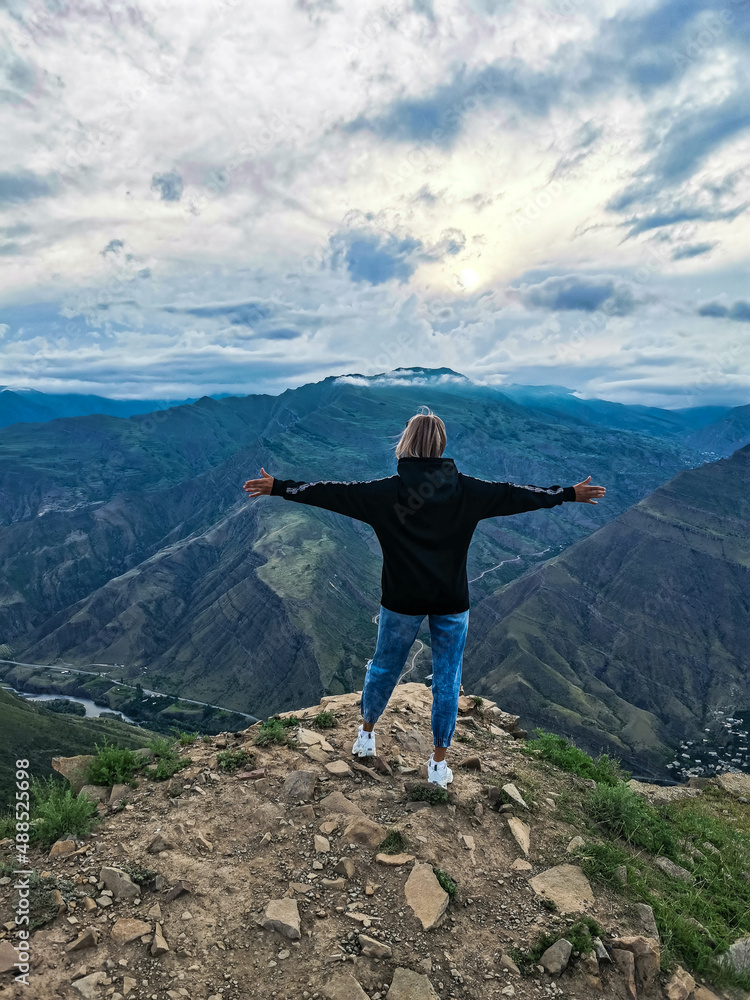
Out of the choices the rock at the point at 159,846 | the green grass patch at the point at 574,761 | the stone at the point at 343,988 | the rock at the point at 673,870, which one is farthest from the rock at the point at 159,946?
the green grass patch at the point at 574,761

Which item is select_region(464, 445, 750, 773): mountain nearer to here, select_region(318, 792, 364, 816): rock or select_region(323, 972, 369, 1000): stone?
select_region(318, 792, 364, 816): rock

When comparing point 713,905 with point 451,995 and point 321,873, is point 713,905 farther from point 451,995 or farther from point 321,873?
point 321,873

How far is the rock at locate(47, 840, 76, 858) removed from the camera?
5406 millimetres

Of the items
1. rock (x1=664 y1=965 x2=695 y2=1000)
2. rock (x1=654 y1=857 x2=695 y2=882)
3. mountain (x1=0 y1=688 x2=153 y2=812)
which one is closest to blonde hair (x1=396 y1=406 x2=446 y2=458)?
rock (x1=664 y1=965 x2=695 y2=1000)

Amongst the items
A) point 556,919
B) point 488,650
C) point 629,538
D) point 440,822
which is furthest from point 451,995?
point 629,538

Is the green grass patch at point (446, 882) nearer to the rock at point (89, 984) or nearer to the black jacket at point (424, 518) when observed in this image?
the black jacket at point (424, 518)

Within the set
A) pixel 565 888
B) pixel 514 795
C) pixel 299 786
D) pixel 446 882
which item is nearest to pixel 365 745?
pixel 299 786

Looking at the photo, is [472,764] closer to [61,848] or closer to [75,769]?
[61,848]

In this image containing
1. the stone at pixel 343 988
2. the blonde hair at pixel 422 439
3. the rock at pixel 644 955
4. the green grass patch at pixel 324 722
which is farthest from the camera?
the green grass patch at pixel 324 722

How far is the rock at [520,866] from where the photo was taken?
18.4 ft

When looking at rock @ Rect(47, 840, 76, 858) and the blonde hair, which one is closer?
rock @ Rect(47, 840, 76, 858)

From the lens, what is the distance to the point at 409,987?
4207 millimetres

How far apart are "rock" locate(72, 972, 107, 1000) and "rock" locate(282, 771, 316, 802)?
8.59 feet

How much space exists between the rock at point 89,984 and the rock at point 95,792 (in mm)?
2546
